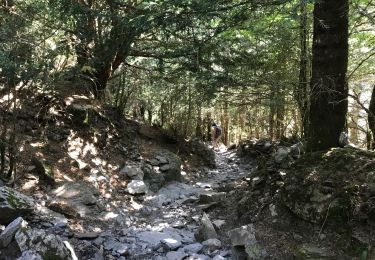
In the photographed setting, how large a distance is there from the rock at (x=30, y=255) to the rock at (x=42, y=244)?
0.03 metres

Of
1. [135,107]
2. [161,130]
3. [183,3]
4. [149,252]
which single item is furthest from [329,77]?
[135,107]

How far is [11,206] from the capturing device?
4.58 metres

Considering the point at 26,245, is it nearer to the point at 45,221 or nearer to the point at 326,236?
the point at 45,221

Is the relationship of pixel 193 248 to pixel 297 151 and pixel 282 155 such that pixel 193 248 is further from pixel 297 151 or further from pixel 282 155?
pixel 297 151

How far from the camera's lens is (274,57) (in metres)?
9.38

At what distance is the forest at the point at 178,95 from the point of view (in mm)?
4707

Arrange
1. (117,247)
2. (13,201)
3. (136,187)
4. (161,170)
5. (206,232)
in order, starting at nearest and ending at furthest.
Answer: (13,201), (117,247), (206,232), (136,187), (161,170)

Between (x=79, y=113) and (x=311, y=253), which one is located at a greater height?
(x=79, y=113)

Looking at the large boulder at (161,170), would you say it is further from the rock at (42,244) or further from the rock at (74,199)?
the rock at (42,244)

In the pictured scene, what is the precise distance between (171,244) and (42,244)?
176 centimetres

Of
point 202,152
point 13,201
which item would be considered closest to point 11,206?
point 13,201

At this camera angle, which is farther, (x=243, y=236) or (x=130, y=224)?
(x=130, y=224)

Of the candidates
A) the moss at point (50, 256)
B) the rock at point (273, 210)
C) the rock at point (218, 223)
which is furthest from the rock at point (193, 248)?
the moss at point (50, 256)

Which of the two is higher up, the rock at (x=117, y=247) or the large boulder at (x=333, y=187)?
the large boulder at (x=333, y=187)
